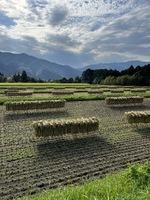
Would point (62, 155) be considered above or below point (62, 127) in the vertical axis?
below

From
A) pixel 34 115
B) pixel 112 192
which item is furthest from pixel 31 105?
pixel 112 192

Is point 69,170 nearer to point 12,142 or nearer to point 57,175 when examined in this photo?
point 57,175

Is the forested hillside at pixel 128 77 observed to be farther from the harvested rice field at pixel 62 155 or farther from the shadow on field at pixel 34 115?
the harvested rice field at pixel 62 155

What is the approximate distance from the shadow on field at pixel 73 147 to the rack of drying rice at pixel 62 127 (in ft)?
1.75

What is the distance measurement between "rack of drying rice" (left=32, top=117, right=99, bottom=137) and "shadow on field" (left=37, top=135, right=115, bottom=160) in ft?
1.75

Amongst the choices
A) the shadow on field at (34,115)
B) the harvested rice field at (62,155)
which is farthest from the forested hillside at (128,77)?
the harvested rice field at (62,155)

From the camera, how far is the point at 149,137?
1670 centimetres

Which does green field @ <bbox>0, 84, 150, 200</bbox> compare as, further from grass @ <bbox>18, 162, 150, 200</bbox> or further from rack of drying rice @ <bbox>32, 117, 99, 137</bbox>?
rack of drying rice @ <bbox>32, 117, 99, 137</bbox>

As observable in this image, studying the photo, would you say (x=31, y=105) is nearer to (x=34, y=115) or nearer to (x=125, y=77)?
(x=34, y=115)

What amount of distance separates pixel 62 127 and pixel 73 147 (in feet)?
6.05

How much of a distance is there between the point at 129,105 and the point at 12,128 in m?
19.4

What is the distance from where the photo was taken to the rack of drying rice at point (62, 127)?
A: 1482 cm

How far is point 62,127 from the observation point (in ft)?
50.3

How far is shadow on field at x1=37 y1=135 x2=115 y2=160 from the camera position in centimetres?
1264
